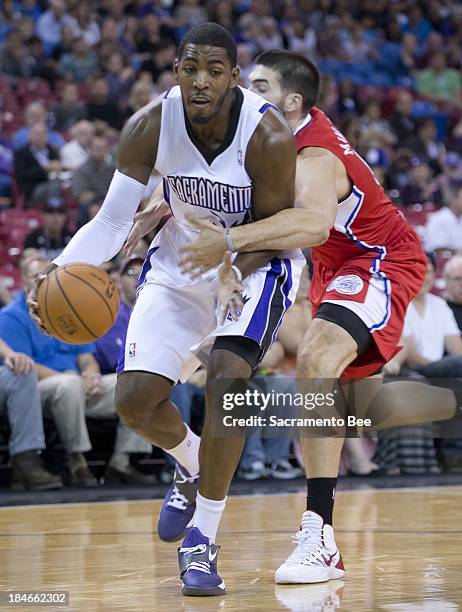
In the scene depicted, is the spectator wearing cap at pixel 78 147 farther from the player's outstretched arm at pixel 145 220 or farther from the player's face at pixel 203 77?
the player's face at pixel 203 77

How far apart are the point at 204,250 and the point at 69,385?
3633mm

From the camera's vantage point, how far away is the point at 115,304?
4121mm

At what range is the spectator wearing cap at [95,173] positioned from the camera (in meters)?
10.7

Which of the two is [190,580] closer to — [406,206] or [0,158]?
[0,158]

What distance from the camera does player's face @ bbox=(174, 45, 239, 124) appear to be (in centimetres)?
385

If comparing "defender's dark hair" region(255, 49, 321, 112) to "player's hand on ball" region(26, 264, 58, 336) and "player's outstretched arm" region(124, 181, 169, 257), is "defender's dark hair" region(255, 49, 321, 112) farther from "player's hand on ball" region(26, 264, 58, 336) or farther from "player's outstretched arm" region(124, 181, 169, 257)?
"player's hand on ball" region(26, 264, 58, 336)

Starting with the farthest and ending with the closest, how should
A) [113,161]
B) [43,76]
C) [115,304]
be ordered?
[43,76] → [113,161] → [115,304]

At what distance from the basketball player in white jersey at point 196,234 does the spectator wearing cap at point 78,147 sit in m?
7.38

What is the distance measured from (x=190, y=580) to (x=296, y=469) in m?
4.31

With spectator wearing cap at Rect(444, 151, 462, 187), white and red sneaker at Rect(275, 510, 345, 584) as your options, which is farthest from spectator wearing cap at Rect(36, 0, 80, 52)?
white and red sneaker at Rect(275, 510, 345, 584)

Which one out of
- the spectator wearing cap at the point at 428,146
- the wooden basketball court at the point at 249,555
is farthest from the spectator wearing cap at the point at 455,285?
the spectator wearing cap at the point at 428,146

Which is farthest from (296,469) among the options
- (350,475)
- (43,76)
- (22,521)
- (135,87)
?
(43,76)

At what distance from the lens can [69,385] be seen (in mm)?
7227

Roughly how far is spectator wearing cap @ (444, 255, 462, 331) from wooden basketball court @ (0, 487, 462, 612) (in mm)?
2222
